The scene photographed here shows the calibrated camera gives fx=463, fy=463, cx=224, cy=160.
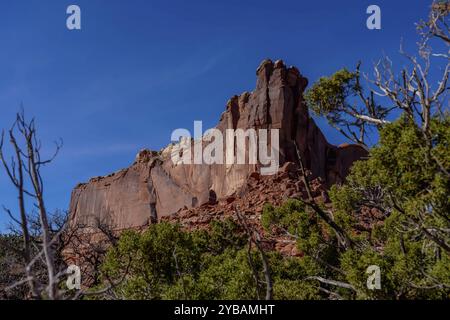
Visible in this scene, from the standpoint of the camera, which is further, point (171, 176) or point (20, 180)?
point (171, 176)

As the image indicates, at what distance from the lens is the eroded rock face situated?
173 feet

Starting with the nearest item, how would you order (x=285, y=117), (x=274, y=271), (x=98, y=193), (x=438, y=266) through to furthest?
(x=438, y=266), (x=274, y=271), (x=285, y=117), (x=98, y=193)

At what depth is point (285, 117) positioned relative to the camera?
5256 cm

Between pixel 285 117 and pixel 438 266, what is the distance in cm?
4256

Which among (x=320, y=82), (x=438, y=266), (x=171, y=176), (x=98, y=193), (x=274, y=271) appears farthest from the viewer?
(x=98, y=193)

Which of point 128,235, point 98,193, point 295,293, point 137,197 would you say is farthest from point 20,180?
point 98,193

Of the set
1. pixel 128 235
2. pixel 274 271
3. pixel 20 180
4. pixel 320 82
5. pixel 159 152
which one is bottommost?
pixel 274 271

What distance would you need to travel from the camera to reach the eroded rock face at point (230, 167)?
5262 cm

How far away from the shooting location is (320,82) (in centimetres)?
1529

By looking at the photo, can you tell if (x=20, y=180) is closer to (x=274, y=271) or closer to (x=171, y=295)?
(x=171, y=295)

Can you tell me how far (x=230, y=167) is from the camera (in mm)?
54125

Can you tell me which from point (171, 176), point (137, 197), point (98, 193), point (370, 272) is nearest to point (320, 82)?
point (370, 272)
